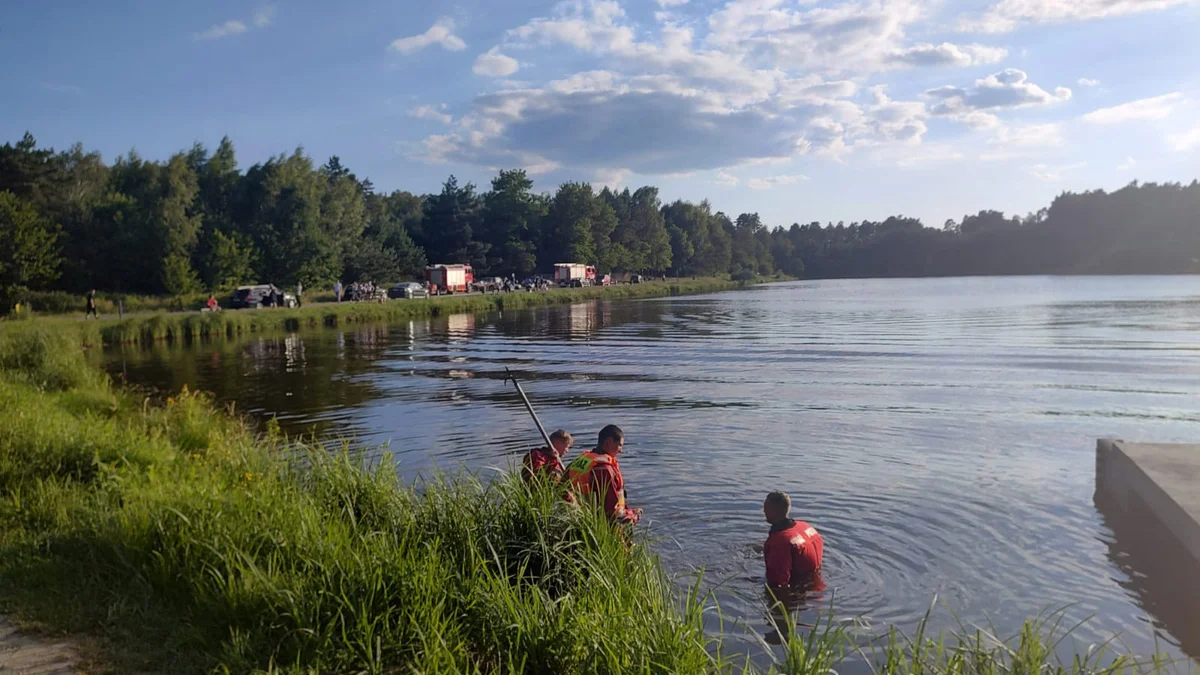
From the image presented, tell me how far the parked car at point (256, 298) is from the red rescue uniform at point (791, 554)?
49466 mm

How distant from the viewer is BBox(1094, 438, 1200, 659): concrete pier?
7734 millimetres

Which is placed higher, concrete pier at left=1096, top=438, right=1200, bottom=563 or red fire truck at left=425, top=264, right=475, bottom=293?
red fire truck at left=425, top=264, right=475, bottom=293

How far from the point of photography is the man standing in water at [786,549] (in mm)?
8047

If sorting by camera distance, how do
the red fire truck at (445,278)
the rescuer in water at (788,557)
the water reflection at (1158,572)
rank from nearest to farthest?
the water reflection at (1158,572) → the rescuer in water at (788,557) → the red fire truck at (445,278)

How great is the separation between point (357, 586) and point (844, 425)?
44.3 feet

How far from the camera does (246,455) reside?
897 centimetres

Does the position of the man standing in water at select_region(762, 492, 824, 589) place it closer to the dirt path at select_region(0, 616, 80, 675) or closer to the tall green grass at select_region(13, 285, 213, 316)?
the dirt path at select_region(0, 616, 80, 675)

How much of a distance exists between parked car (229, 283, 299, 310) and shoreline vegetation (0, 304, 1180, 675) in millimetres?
47717

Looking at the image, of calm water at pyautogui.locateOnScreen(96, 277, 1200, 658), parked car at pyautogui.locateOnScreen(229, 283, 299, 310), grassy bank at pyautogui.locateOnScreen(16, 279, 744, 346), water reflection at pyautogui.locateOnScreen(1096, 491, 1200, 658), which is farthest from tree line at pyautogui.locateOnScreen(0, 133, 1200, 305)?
water reflection at pyautogui.locateOnScreen(1096, 491, 1200, 658)

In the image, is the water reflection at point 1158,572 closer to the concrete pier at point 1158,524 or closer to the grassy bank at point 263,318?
the concrete pier at point 1158,524

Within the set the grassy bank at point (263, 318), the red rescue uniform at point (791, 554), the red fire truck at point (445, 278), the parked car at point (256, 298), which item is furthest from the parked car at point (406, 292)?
the red rescue uniform at point (791, 554)

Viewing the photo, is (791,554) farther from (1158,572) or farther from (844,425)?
(844,425)

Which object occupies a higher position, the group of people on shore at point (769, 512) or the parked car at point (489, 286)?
the parked car at point (489, 286)

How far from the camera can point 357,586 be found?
511cm
